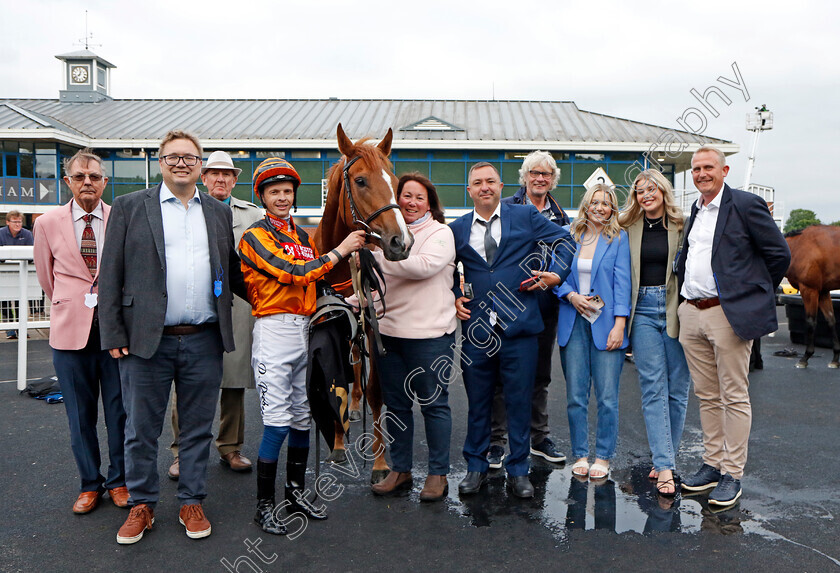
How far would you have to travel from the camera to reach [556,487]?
4023mm

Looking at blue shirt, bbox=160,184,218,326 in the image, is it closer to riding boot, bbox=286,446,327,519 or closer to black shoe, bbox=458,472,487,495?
riding boot, bbox=286,446,327,519

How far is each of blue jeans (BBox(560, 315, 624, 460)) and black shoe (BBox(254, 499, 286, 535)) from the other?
6.91 ft

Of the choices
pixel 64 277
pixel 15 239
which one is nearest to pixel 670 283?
pixel 64 277

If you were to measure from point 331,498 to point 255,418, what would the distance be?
2.23m

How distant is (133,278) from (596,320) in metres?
2.94

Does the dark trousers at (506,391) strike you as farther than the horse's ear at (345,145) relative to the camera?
Yes

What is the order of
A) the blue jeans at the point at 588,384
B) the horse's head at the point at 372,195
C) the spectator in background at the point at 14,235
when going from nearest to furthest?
1. the horse's head at the point at 372,195
2. the blue jeans at the point at 588,384
3. the spectator in background at the point at 14,235

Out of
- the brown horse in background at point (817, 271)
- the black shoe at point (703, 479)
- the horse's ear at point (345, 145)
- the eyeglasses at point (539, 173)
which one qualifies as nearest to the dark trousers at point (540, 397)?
the eyeglasses at point (539, 173)

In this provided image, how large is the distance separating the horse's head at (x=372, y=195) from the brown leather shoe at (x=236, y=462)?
80.5 inches

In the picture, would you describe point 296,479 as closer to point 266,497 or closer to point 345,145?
point 266,497

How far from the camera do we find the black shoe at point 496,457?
4363 millimetres

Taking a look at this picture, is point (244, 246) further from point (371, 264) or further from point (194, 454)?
point (194, 454)

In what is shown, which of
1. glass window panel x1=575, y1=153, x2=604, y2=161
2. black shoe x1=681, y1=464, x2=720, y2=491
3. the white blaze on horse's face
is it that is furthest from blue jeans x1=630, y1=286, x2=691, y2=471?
glass window panel x1=575, y1=153, x2=604, y2=161

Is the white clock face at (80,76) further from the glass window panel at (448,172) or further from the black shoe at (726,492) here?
the black shoe at (726,492)
